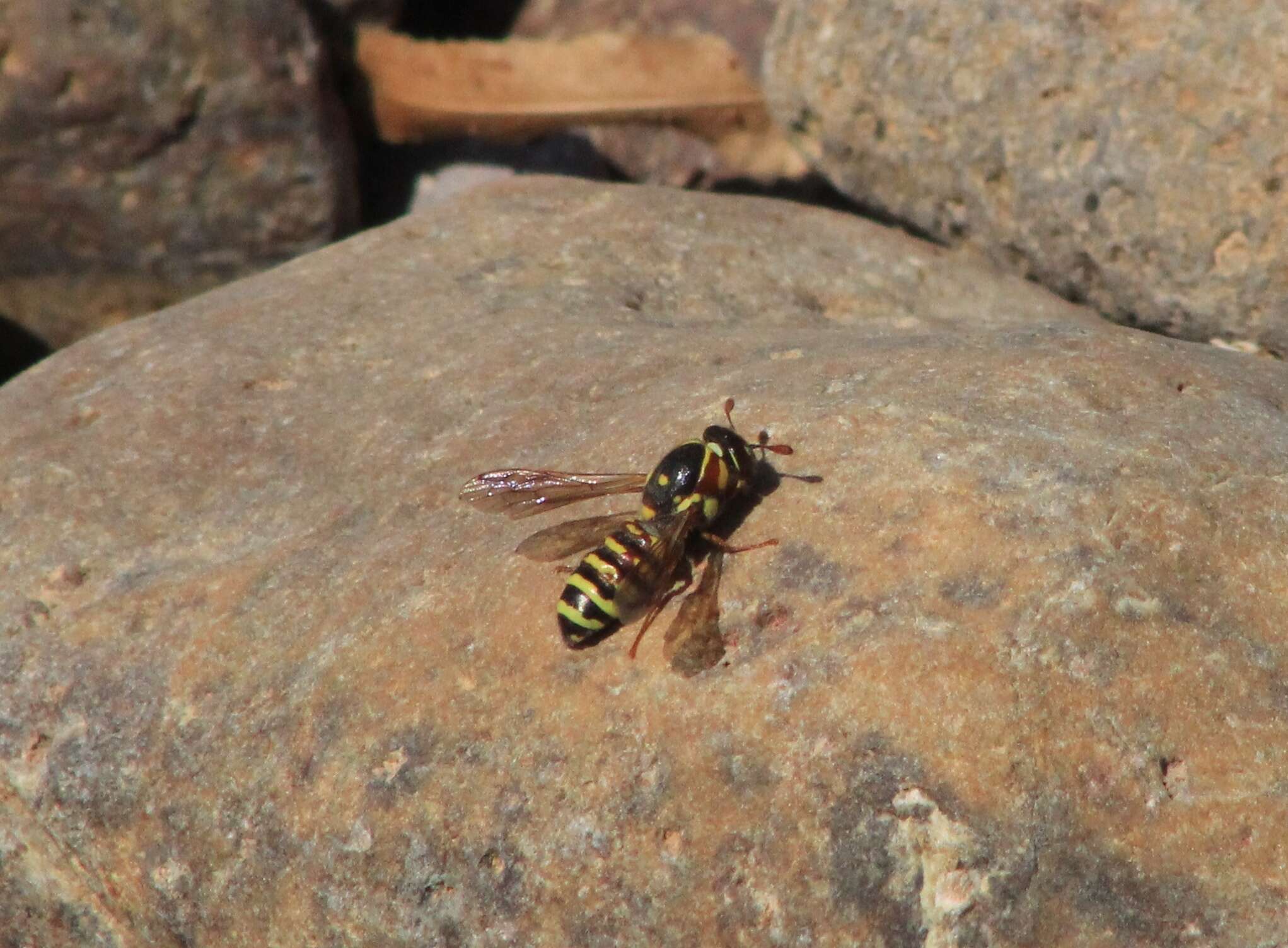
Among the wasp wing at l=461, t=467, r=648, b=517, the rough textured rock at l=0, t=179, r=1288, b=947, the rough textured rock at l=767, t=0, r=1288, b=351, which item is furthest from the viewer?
the rough textured rock at l=767, t=0, r=1288, b=351

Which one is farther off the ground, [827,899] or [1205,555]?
[1205,555]

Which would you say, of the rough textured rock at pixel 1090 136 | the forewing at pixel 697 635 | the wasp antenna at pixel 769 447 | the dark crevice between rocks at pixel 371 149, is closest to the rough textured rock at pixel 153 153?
the dark crevice between rocks at pixel 371 149

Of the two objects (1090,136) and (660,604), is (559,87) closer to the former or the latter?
(1090,136)

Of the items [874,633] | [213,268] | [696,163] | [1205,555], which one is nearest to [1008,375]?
[1205,555]

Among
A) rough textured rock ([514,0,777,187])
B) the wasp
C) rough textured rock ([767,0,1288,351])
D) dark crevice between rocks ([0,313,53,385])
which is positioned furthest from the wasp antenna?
dark crevice between rocks ([0,313,53,385])

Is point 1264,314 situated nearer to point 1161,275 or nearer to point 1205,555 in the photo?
point 1161,275

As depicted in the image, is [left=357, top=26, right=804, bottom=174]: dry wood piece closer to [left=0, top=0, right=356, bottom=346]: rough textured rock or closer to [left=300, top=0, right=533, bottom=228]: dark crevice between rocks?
[left=300, top=0, right=533, bottom=228]: dark crevice between rocks

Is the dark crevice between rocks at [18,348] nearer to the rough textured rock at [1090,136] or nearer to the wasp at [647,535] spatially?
the wasp at [647,535]
